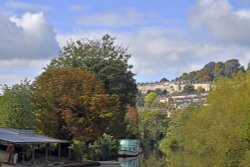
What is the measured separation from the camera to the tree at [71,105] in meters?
46.2

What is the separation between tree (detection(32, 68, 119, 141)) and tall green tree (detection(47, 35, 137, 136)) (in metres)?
11.9

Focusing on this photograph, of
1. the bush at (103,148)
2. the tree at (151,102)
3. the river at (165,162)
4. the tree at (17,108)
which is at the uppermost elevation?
the tree at (151,102)

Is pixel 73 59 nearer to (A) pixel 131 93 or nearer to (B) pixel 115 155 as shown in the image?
(A) pixel 131 93

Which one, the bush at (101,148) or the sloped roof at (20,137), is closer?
the sloped roof at (20,137)

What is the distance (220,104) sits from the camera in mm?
52469

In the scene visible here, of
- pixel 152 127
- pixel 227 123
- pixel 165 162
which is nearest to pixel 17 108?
pixel 227 123

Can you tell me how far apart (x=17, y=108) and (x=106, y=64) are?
1836 centimetres

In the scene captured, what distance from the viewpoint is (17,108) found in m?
44.1

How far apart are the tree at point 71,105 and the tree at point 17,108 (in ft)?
4.69

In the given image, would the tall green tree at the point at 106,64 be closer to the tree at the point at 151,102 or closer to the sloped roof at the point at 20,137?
the sloped roof at the point at 20,137

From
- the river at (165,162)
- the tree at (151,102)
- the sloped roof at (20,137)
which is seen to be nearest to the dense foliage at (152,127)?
the river at (165,162)

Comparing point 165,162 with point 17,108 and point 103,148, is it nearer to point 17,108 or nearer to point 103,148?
point 103,148

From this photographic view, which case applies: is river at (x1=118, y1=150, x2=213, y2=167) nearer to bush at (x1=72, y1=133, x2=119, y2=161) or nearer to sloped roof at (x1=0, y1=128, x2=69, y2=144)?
bush at (x1=72, y1=133, x2=119, y2=161)

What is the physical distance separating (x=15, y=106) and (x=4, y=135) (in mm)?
5583
